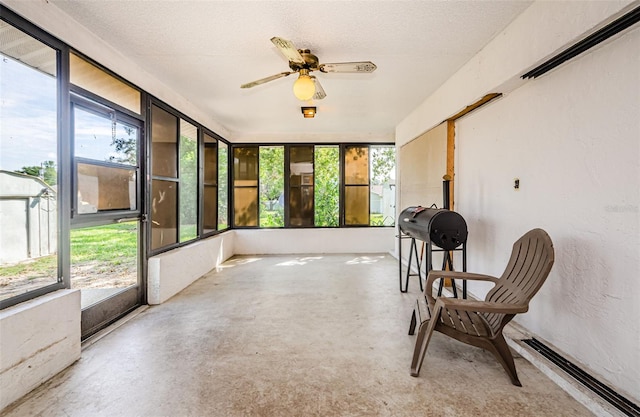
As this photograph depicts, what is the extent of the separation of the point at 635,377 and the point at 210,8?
3.78 metres

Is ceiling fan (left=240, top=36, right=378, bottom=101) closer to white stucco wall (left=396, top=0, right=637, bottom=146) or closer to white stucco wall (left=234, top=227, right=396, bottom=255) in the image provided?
white stucco wall (left=396, top=0, right=637, bottom=146)

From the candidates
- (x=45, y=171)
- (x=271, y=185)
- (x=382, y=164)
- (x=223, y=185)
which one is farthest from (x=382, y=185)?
(x=45, y=171)

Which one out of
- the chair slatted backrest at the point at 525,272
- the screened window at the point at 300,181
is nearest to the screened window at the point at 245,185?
the screened window at the point at 300,181

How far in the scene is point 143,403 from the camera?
1.87 meters

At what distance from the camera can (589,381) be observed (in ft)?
6.33

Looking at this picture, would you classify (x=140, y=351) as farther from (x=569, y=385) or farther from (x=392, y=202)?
(x=392, y=202)

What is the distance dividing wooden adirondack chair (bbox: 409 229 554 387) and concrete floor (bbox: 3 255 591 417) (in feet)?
0.74

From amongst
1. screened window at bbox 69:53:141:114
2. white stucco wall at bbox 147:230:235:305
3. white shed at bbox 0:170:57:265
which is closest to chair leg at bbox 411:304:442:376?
white shed at bbox 0:170:57:265

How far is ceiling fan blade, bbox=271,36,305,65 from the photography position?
2.20m

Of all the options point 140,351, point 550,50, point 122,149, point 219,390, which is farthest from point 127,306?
point 550,50

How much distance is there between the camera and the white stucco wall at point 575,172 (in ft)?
5.92

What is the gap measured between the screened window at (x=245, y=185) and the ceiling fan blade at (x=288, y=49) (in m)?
4.49

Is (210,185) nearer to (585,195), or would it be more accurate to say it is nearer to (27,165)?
(27,165)

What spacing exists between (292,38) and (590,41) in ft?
7.31
